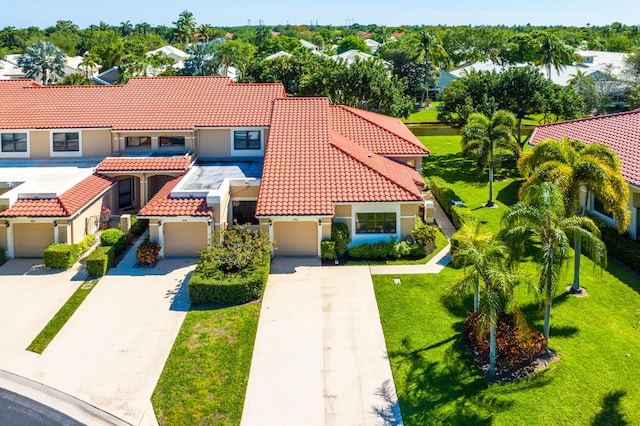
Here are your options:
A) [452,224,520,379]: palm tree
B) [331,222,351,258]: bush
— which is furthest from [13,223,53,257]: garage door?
[452,224,520,379]: palm tree

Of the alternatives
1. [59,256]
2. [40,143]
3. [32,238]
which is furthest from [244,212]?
[40,143]

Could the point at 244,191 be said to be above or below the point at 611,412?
above

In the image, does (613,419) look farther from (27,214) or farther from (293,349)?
(27,214)

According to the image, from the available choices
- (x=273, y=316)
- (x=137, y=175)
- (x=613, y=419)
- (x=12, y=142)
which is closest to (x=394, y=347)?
(x=273, y=316)

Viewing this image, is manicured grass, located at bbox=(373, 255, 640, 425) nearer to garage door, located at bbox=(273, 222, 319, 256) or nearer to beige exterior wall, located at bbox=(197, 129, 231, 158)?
garage door, located at bbox=(273, 222, 319, 256)

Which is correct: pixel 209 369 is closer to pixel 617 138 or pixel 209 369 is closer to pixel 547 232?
pixel 547 232

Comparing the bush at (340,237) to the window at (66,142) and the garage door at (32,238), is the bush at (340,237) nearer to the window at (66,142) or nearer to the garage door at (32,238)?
the garage door at (32,238)
